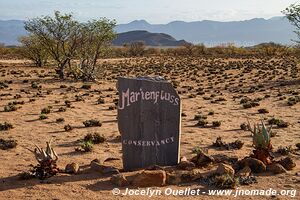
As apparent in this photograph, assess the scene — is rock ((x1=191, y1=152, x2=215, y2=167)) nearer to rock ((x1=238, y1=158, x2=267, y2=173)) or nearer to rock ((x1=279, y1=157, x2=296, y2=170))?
rock ((x1=238, y1=158, x2=267, y2=173))

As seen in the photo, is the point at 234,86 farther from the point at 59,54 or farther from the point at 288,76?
the point at 59,54

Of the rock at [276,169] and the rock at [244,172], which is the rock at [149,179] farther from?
the rock at [276,169]

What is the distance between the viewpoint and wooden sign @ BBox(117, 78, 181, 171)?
30.1ft

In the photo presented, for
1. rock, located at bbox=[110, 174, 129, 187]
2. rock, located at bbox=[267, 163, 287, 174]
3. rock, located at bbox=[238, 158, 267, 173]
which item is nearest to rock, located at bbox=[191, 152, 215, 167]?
rock, located at bbox=[238, 158, 267, 173]

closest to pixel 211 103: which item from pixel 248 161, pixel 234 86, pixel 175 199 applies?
pixel 234 86

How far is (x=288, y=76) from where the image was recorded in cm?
3459

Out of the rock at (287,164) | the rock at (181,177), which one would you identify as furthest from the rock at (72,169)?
the rock at (287,164)

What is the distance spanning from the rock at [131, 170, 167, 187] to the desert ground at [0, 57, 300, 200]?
0.34 metres

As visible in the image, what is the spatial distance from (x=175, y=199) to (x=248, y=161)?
2249 millimetres

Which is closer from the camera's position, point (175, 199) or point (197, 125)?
point (175, 199)

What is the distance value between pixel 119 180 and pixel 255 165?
286 cm

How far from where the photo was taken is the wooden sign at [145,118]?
30.1 feet

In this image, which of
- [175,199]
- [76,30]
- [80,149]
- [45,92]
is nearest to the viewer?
[175,199]

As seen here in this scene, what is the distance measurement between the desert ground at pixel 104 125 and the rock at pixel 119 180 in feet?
0.43
